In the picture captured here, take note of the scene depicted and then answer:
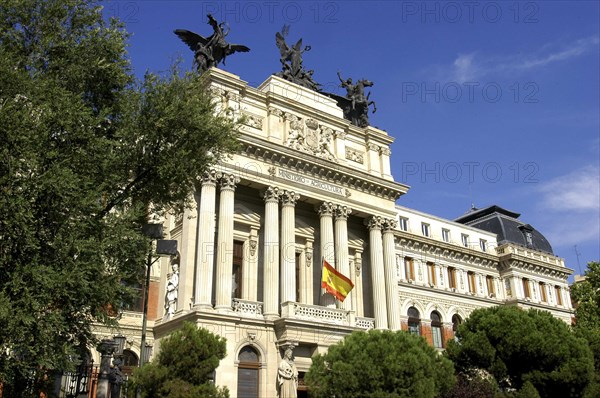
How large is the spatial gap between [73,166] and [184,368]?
7979mm

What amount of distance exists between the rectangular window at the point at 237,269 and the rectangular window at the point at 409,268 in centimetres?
1755

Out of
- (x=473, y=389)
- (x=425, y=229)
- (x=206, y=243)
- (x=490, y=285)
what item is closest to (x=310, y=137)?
(x=206, y=243)

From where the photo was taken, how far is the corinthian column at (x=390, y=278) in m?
36.5

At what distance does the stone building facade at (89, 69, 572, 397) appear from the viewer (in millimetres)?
30625

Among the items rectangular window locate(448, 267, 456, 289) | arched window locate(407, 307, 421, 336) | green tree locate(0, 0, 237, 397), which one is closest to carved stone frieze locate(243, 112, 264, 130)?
green tree locate(0, 0, 237, 397)

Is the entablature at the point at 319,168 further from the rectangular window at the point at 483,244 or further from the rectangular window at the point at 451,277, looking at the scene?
the rectangular window at the point at 483,244

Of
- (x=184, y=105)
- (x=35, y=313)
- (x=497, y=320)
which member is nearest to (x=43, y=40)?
(x=184, y=105)

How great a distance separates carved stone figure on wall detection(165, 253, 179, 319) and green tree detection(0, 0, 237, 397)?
28.4 ft

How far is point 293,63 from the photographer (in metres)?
39.9

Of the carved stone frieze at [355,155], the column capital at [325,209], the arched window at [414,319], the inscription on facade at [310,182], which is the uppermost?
the carved stone frieze at [355,155]

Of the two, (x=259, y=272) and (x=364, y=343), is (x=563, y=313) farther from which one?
(x=364, y=343)

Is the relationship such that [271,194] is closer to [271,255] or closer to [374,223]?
[271,255]

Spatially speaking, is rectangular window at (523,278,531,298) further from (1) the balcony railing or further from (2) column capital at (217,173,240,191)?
(2) column capital at (217,173,240,191)

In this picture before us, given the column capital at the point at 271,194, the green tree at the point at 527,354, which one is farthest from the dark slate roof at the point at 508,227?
the column capital at the point at 271,194
